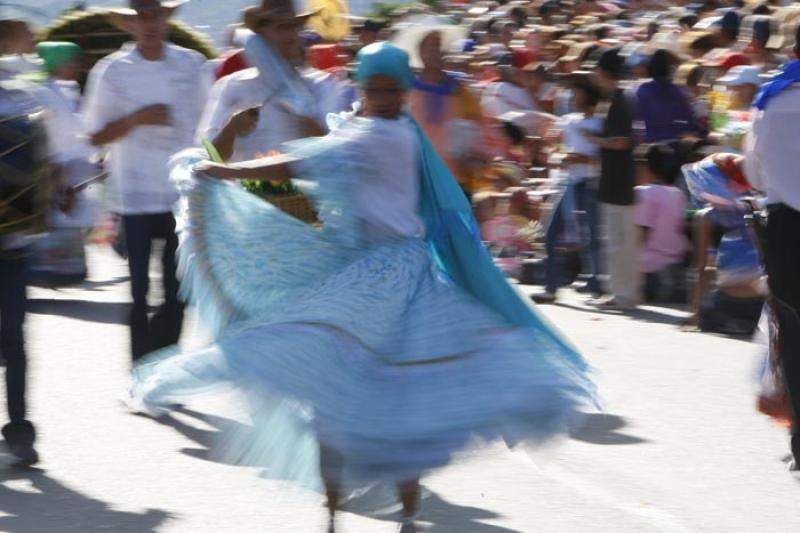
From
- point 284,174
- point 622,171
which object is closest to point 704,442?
point 284,174

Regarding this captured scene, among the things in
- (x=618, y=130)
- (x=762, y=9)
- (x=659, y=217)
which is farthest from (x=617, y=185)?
(x=762, y=9)

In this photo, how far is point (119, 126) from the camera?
8359mm

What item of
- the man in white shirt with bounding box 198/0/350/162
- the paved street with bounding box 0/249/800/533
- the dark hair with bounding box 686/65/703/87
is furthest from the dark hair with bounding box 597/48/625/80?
the man in white shirt with bounding box 198/0/350/162

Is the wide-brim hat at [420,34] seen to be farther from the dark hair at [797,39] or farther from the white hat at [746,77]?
the dark hair at [797,39]

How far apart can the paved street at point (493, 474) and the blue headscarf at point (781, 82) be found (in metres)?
1.43

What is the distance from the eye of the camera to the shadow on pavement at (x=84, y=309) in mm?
11648

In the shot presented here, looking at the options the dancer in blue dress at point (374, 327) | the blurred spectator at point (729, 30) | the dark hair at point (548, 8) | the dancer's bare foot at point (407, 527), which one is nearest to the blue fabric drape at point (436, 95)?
A: the dancer in blue dress at point (374, 327)

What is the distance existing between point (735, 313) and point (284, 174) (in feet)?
18.4

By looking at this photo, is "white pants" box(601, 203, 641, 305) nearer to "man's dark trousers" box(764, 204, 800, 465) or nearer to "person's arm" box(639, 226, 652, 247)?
"person's arm" box(639, 226, 652, 247)

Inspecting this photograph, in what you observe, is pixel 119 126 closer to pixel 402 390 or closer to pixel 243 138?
pixel 243 138

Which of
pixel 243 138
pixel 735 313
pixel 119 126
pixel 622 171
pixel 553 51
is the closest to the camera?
pixel 243 138

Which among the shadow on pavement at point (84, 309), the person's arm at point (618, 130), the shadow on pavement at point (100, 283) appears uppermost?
the person's arm at point (618, 130)

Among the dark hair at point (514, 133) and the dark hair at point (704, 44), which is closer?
the dark hair at point (514, 133)

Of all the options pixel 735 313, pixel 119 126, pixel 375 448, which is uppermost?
pixel 119 126
